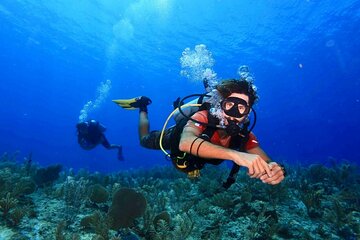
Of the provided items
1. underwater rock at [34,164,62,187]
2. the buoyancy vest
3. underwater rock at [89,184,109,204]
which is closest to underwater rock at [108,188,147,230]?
underwater rock at [89,184,109,204]

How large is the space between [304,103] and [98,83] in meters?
47.8

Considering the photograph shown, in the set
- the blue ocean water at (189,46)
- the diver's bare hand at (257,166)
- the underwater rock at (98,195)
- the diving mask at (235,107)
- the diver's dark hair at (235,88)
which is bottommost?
the diver's bare hand at (257,166)

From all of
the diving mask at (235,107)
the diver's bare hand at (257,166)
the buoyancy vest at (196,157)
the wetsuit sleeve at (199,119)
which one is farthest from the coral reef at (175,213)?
the diver's bare hand at (257,166)

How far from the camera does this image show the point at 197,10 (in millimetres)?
29828

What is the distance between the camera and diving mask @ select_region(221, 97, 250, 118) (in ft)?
13.8

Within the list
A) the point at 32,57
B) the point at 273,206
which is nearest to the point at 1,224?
the point at 273,206

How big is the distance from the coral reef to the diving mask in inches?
96.8

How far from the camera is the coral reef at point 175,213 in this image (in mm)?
5629

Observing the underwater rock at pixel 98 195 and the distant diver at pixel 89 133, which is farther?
the distant diver at pixel 89 133

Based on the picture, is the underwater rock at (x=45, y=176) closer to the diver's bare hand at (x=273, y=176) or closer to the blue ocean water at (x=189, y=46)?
the diver's bare hand at (x=273, y=176)

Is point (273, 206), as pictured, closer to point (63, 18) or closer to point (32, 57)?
point (63, 18)

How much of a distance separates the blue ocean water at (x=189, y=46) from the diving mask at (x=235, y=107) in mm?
11739

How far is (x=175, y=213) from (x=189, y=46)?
101ft

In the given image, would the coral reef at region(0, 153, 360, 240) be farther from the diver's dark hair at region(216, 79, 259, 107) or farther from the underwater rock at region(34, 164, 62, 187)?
the diver's dark hair at region(216, 79, 259, 107)
